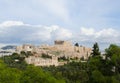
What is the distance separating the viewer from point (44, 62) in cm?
11688

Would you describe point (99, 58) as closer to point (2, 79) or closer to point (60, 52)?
point (2, 79)

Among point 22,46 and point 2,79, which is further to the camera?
point 22,46

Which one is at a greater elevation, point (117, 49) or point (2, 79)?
point (117, 49)

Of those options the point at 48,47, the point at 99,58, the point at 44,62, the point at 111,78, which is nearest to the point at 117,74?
the point at 111,78

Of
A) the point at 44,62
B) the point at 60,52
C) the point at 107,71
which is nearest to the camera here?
the point at 107,71

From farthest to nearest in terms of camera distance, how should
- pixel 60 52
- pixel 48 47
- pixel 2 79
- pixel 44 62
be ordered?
pixel 48 47, pixel 60 52, pixel 44 62, pixel 2 79

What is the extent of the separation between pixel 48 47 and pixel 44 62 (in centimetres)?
5113

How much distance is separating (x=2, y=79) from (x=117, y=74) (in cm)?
911

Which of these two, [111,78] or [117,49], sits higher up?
[117,49]

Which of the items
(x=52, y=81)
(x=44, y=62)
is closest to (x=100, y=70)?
(x=52, y=81)

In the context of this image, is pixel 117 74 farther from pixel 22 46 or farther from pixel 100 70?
pixel 22 46

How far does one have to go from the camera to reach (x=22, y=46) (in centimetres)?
16788

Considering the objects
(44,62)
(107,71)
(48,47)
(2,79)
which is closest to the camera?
(2,79)

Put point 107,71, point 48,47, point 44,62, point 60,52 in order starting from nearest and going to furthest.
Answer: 1. point 107,71
2. point 44,62
3. point 60,52
4. point 48,47
